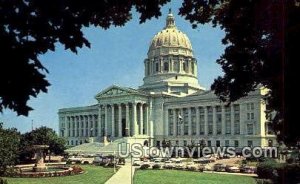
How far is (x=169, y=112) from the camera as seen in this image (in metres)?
107

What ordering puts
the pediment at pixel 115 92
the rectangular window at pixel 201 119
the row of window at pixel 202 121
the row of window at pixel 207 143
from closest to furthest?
the row of window at pixel 207 143 < the row of window at pixel 202 121 < the rectangular window at pixel 201 119 < the pediment at pixel 115 92

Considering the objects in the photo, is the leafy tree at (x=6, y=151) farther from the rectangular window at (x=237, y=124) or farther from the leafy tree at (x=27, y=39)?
the rectangular window at (x=237, y=124)

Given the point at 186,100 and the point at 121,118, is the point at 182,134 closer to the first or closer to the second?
the point at 186,100

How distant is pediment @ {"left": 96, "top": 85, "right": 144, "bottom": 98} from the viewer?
106 meters

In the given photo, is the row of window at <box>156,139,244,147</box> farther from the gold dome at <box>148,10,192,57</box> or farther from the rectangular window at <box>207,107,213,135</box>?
the gold dome at <box>148,10,192,57</box>

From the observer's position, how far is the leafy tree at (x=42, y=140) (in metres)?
71.1

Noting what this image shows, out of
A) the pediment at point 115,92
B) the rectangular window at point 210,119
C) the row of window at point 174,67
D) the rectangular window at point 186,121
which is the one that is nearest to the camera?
the rectangular window at point 210,119

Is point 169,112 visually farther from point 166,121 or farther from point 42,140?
point 42,140

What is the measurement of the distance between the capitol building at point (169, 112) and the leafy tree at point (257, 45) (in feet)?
226

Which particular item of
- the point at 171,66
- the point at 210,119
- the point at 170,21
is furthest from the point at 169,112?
the point at 170,21

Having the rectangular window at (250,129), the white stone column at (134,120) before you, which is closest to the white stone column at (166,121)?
the white stone column at (134,120)

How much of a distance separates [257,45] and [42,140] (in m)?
62.4

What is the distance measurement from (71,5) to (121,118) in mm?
102161

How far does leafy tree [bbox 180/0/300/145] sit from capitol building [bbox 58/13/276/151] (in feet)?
226
